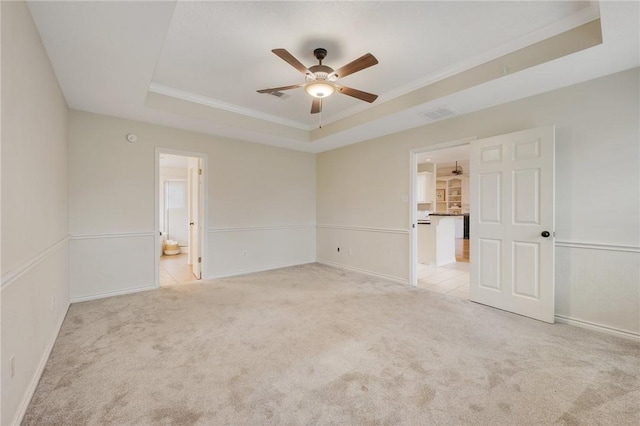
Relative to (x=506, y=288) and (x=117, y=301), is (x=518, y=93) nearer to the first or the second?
(x=506, y=288)

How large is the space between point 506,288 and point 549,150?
156 cm

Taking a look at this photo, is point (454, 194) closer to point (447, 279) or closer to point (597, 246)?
point (447, 279)

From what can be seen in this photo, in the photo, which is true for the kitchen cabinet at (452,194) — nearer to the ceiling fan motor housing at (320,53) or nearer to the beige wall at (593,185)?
the beige wall at (593,185)

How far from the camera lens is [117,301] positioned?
352cm

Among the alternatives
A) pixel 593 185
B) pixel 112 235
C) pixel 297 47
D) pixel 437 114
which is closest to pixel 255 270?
pixel 112 235

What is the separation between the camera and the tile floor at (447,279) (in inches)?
158

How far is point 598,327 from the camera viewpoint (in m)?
2.69

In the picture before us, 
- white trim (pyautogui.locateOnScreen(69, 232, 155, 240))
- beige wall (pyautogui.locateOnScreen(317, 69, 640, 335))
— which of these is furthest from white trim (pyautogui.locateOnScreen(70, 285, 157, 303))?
beige wall (pyautogui.locateOnScreen(317, 69, 640, 335))

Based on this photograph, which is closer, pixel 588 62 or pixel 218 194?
pixel 588 62

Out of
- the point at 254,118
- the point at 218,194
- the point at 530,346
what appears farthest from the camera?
the point at 218,194

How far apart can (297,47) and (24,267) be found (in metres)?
2.66

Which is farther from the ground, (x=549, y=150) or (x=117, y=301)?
(x=549, y=150)

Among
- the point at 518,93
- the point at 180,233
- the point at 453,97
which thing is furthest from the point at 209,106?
the point at 180,233

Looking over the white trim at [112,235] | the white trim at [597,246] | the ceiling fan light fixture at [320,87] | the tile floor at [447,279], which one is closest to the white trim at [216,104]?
the ceiling fan light fixture at [320,87]
